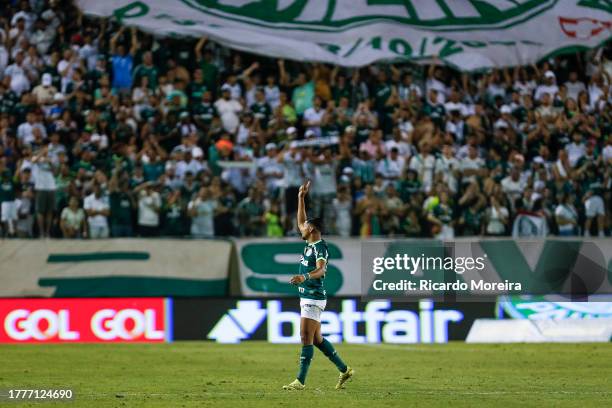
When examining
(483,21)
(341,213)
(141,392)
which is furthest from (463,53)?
(141,392)

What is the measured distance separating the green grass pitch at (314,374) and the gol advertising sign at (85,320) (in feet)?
1.77

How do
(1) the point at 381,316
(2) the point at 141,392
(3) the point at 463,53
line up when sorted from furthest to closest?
(3) the point at 463,53
(1) the point at 381,316
(2) the point at 141,392

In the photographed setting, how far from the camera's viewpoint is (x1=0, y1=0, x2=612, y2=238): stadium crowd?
70.2ft

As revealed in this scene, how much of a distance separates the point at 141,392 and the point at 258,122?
38.9 ft

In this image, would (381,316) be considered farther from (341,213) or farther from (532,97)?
(532,97)

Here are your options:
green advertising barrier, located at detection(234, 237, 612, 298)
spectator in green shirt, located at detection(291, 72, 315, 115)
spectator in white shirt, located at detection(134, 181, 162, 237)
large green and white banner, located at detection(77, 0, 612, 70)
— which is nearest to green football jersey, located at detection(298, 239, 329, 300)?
green advertising barrier, located at detection(234, 237, 612, 298)

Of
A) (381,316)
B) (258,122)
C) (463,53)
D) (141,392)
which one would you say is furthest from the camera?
(463,53)

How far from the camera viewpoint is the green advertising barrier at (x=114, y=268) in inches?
822

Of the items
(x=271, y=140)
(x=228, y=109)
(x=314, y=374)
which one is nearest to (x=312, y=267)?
(x=314, y=374)

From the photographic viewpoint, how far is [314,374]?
51.3 feet

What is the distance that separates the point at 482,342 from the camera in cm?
2081

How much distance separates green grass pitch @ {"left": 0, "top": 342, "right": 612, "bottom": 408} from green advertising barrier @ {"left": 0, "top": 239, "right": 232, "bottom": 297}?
49.9 inches

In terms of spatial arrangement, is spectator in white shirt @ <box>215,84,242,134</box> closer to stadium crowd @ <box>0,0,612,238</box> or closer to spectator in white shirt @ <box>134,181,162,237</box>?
stadium crowd @ <box>0,0,612,238</box>

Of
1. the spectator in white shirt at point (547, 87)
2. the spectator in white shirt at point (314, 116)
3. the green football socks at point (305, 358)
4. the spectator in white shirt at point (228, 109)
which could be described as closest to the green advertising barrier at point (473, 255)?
the spectator in white shirt at point (314, 116)
